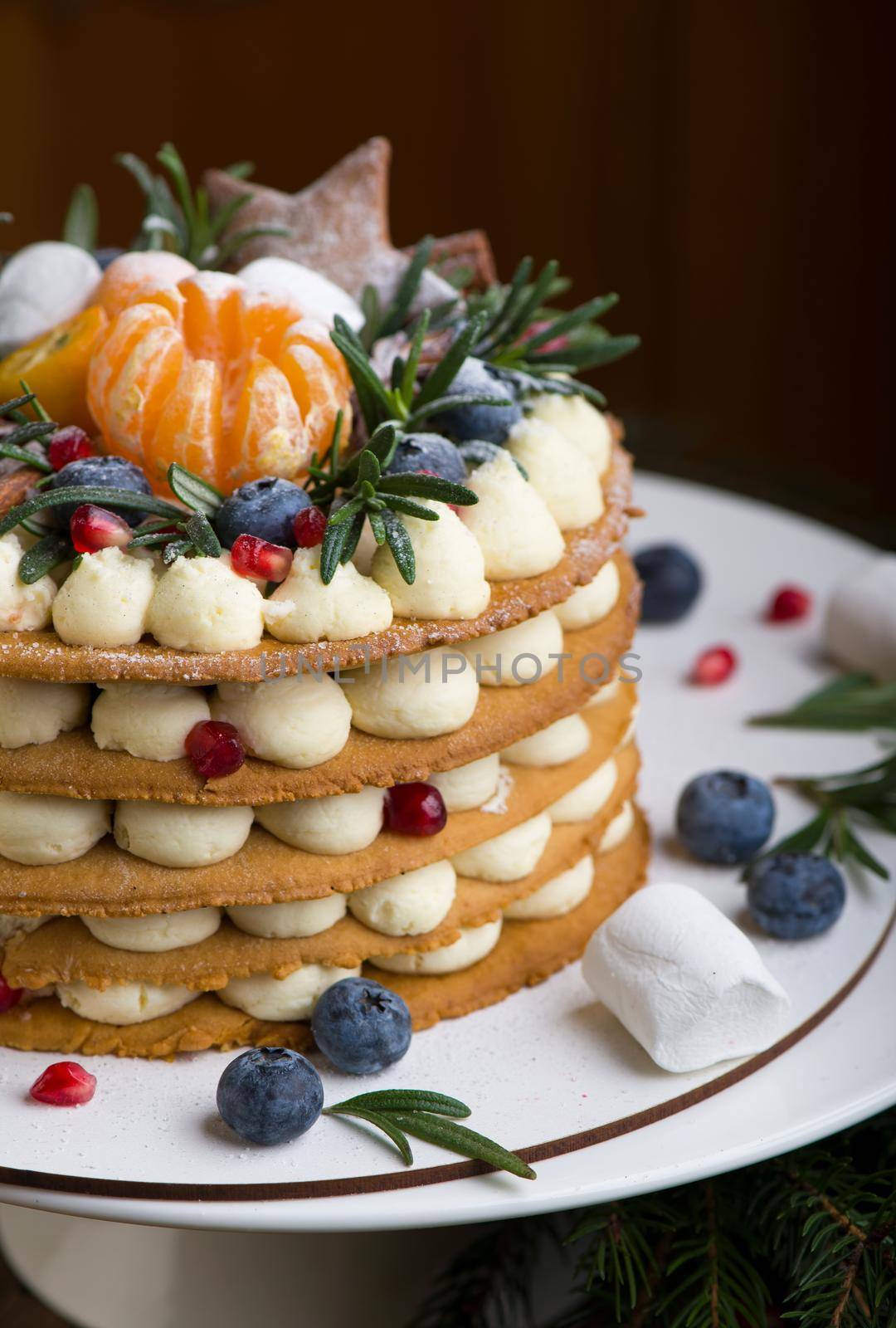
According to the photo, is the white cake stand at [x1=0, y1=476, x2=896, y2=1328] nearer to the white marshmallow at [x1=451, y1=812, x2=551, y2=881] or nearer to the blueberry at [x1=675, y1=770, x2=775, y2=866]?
the blueberry at [x1=675, y1=770, x2=775, y2=866]

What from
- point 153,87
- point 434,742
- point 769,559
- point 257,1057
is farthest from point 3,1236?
point 153,87

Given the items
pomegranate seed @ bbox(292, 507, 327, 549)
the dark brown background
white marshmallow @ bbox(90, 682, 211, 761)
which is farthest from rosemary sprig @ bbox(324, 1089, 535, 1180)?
the dark brown background

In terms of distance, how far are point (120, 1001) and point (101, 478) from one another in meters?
0.75

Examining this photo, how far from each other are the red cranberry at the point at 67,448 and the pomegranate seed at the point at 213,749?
458 millimetres

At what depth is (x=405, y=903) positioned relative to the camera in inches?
92.7

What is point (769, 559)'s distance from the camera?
12.9ft

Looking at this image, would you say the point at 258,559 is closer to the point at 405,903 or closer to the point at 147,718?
the point at 147,718

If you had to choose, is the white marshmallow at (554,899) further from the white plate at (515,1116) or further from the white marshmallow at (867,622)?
the white marshmallow at (867,622)

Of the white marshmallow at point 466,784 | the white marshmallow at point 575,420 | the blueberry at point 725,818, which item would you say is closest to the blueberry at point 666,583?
the blueberry at point 725,818

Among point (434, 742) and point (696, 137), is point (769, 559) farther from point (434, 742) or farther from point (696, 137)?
point (696, 137)

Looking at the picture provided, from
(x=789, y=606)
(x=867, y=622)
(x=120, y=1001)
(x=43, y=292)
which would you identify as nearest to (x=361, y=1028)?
(x=120, y=1001)

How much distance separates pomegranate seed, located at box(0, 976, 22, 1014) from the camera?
236cm

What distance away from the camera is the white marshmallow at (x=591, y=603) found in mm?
2564

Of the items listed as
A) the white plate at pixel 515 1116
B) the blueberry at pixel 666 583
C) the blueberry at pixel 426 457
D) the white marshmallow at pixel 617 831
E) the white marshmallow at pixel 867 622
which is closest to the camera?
the white plate at pixel 515 1116
